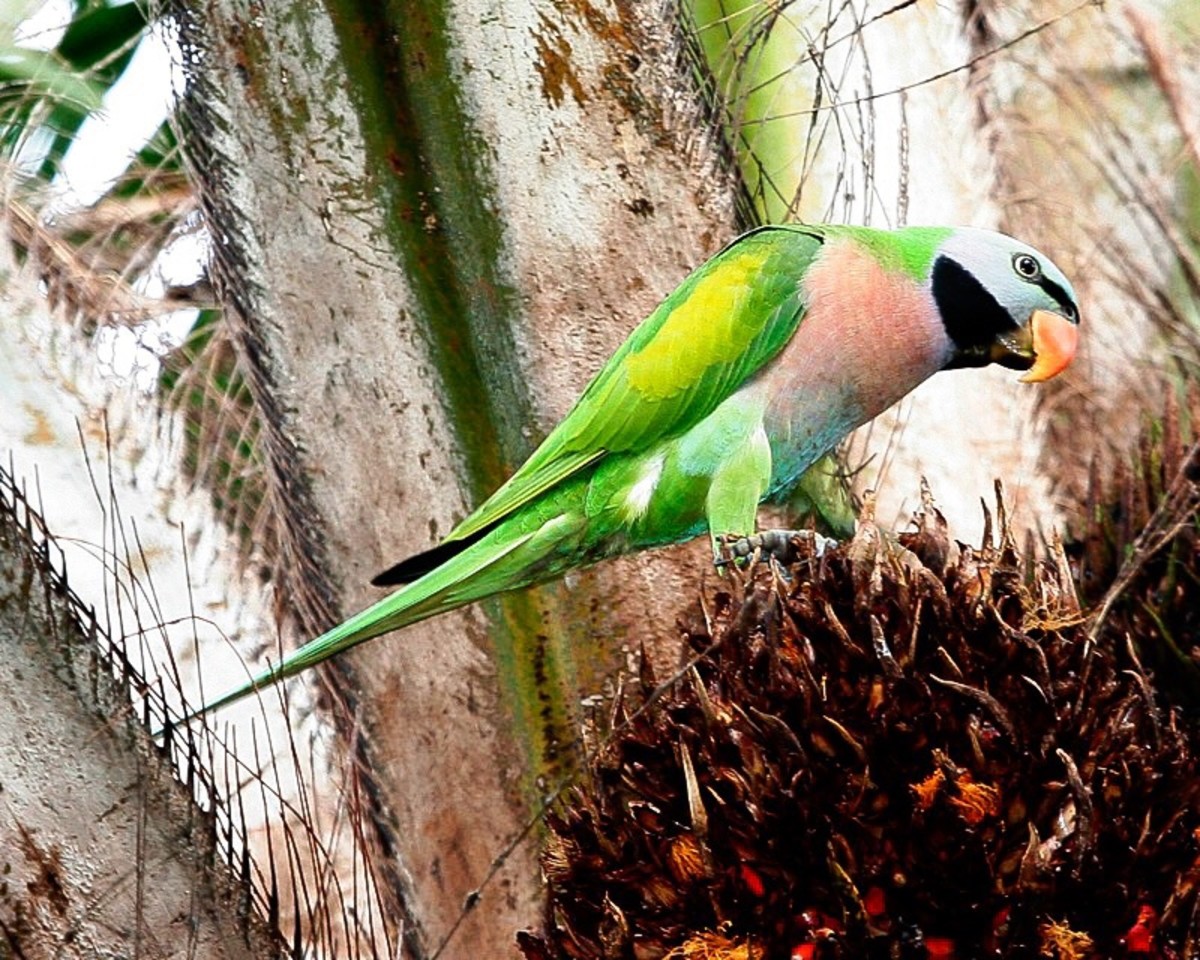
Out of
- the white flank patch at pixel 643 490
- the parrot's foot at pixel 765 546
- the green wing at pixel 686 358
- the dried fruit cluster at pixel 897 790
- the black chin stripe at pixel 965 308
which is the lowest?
the dried fruit cluster at pixel 897 790

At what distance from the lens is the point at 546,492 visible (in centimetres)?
250

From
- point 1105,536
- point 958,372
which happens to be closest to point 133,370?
point 958,372

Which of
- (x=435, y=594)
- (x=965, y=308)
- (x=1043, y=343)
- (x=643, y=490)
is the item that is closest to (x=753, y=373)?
(x=643, y=490)

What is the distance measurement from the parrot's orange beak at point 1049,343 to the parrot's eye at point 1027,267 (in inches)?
2.8

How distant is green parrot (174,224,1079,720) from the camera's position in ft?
8.09

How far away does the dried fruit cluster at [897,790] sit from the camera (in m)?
1.66

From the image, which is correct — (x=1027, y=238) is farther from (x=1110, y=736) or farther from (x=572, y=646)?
(x=1110, y=736)

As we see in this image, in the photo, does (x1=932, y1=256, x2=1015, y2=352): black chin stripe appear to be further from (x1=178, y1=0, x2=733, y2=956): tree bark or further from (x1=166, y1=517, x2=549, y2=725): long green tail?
(x1=166, y1=517, x2=549, y2=725): long green tail

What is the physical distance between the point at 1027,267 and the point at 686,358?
67 centimetres

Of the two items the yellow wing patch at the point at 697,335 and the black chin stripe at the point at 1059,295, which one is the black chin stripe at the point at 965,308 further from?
the yellow wing patch at the point at 697,335

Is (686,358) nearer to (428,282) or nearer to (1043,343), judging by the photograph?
(428,282)

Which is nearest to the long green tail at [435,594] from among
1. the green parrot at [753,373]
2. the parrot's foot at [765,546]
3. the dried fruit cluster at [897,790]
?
the green parrot at [753,373]

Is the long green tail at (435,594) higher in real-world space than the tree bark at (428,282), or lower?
lower

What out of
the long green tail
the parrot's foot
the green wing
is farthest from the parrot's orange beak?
the long green tail
